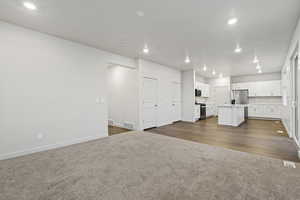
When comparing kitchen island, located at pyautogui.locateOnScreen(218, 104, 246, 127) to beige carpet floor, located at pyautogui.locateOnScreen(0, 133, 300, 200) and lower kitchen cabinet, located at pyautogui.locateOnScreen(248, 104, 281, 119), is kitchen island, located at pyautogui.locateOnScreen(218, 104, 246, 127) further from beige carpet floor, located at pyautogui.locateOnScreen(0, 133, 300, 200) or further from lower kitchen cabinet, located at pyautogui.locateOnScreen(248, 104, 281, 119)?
beige carpet floor, located at pyautogui.locateOnScreen(0, 133, 300, 200)

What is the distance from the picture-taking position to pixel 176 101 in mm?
6816

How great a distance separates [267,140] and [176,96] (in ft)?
12.8

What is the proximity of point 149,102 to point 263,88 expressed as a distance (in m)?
7.04

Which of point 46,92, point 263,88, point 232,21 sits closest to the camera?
point 232,21

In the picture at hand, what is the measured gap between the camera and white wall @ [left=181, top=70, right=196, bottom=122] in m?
6.74

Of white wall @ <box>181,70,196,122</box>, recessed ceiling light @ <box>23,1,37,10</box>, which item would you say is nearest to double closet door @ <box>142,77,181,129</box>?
white wall @ <box>181,70,196,122</box>

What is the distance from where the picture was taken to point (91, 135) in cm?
389

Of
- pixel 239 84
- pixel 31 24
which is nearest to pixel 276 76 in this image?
pixel 239 84

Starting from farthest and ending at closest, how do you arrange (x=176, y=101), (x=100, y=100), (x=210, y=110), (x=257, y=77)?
(x=210, y=110), (x=257, y=77), (x=176, y=101), (x=100, y=100)

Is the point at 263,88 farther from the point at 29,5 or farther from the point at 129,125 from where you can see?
the point at 29,5

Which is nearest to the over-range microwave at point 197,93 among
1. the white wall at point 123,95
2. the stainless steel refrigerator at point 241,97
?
the stainless steel refrigerator at point 241,97

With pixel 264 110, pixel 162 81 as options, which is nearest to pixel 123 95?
pixel 162 81

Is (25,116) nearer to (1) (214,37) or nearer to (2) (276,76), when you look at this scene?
(1) (214,37)

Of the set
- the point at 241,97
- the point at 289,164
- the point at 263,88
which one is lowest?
the point at 289,164
